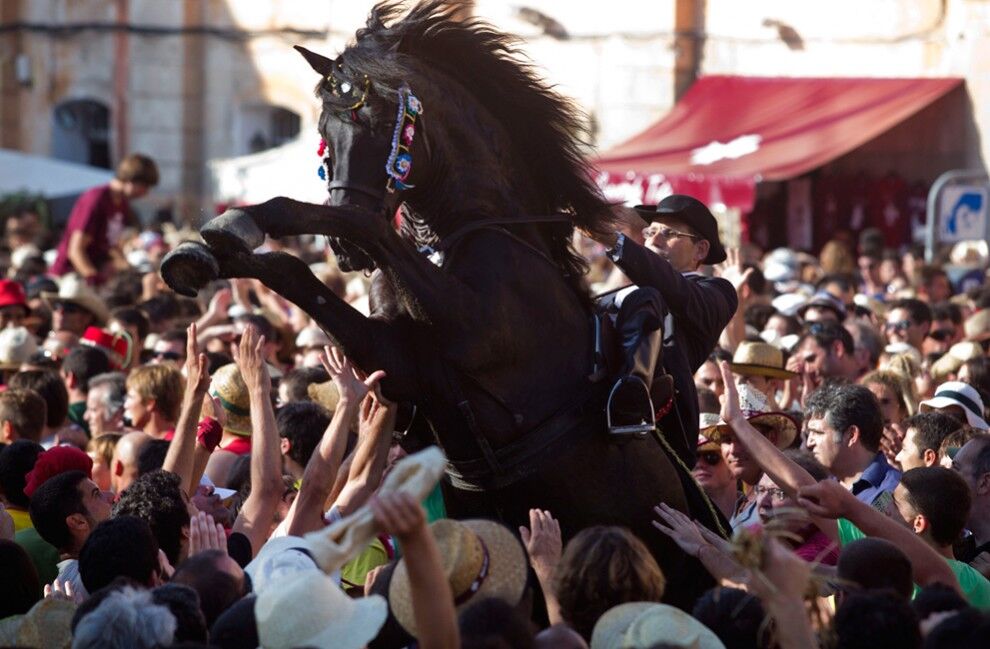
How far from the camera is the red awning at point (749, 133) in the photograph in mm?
20281

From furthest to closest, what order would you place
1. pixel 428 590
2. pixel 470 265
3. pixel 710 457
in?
pixel 710 457 → pixel 470 265 → pixel 428 590

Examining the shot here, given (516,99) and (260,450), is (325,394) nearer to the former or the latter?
(260,450)

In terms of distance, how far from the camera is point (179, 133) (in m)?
29.3

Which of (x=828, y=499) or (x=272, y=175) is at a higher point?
(x=828, y=499)

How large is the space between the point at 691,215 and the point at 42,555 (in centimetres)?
256

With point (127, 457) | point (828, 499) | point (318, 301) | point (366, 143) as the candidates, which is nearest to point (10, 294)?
point (127, 457)

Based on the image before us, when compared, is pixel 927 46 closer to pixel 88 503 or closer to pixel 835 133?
pixel 835 133

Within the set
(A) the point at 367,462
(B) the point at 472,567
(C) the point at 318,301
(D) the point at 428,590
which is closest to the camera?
(D) the point at 428,590

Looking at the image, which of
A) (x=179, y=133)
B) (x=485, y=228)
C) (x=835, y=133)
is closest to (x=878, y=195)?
(x=835, y=133)

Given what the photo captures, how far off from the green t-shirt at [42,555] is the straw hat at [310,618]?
2385mm

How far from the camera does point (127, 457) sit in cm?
729

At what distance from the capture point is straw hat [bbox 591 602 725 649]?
Result: 4105mm

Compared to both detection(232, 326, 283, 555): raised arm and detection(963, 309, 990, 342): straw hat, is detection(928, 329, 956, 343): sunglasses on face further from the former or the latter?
detection(232, 326, 283, 555): raised arm

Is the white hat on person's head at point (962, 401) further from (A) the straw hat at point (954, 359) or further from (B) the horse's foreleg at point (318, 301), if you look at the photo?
(B) the horse's foreleg at point (318, 301)
